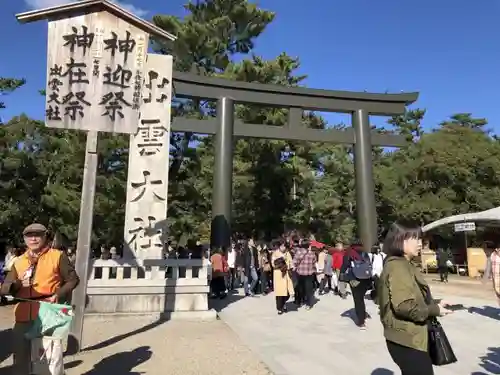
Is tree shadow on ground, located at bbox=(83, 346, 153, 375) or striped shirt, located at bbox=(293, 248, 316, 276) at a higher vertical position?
striped shirt, located at bbox=(293, 248, 316, 276)

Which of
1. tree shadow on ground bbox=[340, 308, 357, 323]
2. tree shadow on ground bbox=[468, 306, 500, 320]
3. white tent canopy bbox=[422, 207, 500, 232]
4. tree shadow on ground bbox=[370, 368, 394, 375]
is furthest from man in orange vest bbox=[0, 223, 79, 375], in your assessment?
white tent canopy bbox=[422, 207, 500, 232]

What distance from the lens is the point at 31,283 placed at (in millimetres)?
3439

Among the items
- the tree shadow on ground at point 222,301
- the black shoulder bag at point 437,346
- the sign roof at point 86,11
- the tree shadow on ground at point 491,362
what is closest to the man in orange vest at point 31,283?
the black shoulder bag at point 437,346

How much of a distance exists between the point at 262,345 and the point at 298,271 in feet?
11.2

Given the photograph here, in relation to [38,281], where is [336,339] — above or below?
below

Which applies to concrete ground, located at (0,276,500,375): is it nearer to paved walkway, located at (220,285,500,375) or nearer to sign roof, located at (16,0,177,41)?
paved walkway, located at (220,285,500,375)

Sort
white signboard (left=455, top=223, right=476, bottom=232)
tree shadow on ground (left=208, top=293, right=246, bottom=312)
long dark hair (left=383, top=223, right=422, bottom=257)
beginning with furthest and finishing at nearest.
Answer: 1. white signboard (left=455, top=223, right=476, bottom=232)
2. tree shadow on ground (left=208, top=293, right=246, bottom=312)
3. long dark hair (left=383, top=223, right=422, bottom=257)

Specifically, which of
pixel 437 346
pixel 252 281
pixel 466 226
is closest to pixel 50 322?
pixel 437 346

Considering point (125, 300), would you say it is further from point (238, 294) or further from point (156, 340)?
point (238, 294)

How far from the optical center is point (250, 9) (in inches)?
833

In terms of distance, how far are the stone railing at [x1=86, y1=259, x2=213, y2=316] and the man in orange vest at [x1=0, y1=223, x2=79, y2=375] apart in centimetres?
496

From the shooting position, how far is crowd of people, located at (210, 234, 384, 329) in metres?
7.55

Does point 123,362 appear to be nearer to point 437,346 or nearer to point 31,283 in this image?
point 31,283

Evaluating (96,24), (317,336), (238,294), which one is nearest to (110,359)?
(317,336)
